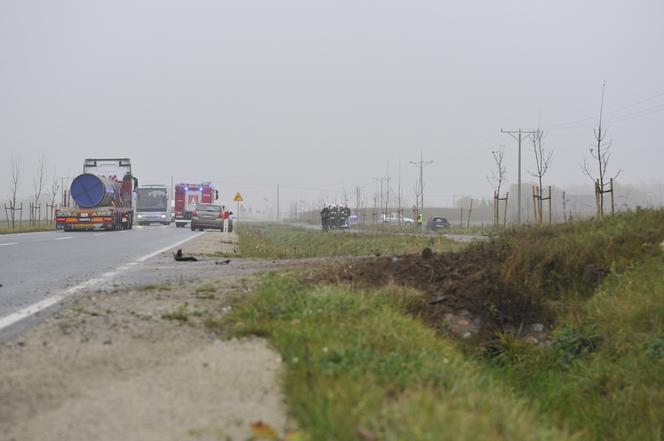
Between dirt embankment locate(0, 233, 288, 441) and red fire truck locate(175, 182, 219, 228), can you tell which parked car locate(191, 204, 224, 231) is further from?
dirt embankment locate(0, 233, 288, 441)

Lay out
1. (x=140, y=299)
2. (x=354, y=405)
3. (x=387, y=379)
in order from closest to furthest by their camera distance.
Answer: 1. (x=354, y=405)
2. (x=387, y=379)
3. (x=140, y=299)

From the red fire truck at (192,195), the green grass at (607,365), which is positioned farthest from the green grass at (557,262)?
the red fire truck at (192,195)

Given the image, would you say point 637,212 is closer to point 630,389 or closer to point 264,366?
point 630,389

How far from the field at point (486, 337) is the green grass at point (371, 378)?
1cm

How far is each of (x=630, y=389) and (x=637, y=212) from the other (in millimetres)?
5833

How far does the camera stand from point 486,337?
7551 mm

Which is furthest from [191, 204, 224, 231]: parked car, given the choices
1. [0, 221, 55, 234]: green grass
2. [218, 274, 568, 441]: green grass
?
[218, 274, 568, 441]: green grass

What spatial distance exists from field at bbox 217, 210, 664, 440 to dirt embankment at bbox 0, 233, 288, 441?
0.23 metres

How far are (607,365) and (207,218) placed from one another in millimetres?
36894

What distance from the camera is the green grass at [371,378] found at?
3070 millimetres

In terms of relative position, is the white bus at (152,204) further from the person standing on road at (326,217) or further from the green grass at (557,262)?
the green grass at (557,262)

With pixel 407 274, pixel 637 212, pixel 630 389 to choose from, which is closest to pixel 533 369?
pixel 630 389

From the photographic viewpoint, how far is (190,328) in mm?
5355

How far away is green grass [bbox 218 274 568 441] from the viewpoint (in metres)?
3.07
